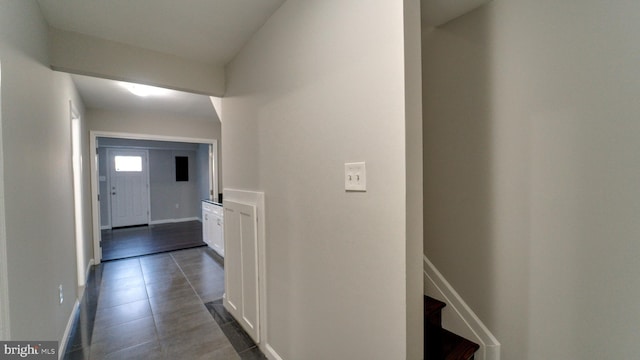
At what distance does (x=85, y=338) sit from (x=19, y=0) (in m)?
2.41

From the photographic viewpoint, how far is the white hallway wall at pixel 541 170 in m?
1.05

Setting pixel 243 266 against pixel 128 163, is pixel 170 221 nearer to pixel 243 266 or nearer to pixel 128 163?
pixel 128 163

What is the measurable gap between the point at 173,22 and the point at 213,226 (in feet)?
11.2

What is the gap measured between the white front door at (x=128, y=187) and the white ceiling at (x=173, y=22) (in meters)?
6.22

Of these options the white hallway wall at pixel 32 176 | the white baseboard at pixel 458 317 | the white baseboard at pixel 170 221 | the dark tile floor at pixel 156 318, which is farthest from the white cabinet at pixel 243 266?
the white baseboard at pixel 170 221

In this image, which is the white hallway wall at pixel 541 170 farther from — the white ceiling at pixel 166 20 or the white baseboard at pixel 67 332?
the white baseboard at pixel 67 332

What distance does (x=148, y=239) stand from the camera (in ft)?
18.1

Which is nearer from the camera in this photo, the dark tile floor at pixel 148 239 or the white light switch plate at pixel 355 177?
the white light switch plate at pixel 355 177

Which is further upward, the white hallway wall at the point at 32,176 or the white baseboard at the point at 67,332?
the white hallway wall at the point at 32,176

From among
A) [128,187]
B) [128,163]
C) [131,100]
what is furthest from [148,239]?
[131,100]

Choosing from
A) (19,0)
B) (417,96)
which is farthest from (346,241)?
(19,0)

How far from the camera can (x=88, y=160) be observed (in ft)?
12.9

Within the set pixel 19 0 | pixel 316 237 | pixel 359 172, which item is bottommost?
pixel 316 237

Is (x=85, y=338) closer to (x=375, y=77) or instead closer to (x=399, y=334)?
(x=399, y=334)
